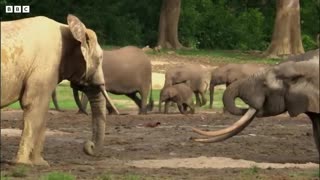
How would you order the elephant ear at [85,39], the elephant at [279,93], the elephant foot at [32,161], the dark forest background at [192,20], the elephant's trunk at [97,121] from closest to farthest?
the elephant at [279,93] < the elephant foot at [32,161] < the elephant ear at [85,39] < the elephant's trunk at [97,121] < the dark forest background at [192,20]

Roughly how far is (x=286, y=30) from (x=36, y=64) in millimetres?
32194

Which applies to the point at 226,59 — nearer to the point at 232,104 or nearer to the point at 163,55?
the point at 163,55

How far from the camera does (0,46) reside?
12594mm

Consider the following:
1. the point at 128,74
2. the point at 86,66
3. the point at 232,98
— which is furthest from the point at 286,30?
the point at 232,98

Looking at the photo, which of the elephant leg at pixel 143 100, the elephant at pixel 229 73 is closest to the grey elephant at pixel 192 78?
the elephant at pixel 229 73

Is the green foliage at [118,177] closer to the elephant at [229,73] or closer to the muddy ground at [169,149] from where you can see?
the muddy ground at [169,149]

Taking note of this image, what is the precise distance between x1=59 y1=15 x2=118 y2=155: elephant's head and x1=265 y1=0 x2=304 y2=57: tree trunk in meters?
29.7

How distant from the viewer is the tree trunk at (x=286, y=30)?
4409cm

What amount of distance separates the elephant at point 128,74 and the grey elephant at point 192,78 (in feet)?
14.0

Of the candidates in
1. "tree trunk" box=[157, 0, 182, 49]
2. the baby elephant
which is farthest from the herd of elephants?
"tree trunk" box=[157, 0, 182, 49]

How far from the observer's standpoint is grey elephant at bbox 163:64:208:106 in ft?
98.7

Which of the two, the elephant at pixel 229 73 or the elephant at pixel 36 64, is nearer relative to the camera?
→ the elephant at pixel 36 64

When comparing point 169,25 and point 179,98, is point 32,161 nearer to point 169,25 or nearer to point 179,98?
point 179,98

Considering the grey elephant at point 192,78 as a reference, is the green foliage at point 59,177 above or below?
above
